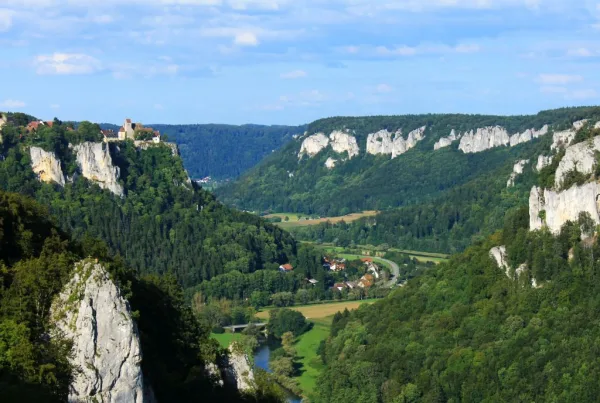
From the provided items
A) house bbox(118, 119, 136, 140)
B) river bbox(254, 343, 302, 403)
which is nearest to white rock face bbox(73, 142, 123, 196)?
house bbox(118, 119, 136, 140)

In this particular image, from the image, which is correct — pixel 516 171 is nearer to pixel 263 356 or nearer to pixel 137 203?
pixel 137 203

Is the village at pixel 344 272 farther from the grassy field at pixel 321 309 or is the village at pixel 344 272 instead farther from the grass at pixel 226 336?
the grass at pixel 226 336

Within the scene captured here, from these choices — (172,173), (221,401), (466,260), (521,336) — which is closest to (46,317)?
(221,401)

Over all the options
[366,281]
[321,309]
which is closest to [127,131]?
[366,281]

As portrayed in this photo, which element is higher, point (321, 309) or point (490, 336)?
point (490, 336)

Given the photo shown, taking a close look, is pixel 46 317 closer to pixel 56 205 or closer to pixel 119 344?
pixel 119 344
